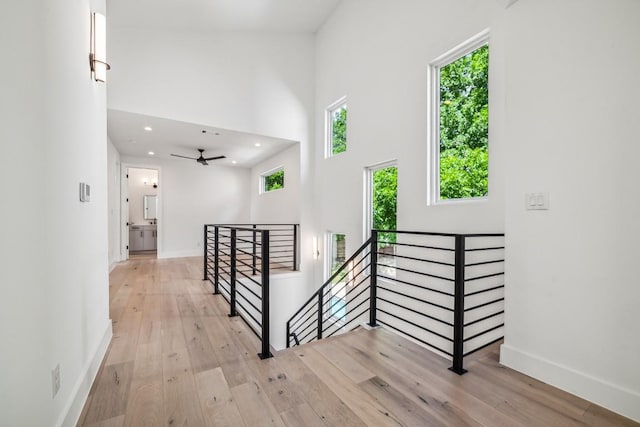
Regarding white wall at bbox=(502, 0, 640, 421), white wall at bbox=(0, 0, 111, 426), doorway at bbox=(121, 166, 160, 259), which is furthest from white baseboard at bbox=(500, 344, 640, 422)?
doorway at bbox=(121, 166, 160, 259)

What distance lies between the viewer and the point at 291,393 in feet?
5.57

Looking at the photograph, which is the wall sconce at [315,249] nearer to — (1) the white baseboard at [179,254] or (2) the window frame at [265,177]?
(2) the window frame at [265,177]

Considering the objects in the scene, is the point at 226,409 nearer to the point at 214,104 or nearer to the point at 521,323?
the point at 521,323

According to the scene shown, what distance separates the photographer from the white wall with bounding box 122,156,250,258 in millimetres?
7227

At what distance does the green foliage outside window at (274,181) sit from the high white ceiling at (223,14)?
293 cm

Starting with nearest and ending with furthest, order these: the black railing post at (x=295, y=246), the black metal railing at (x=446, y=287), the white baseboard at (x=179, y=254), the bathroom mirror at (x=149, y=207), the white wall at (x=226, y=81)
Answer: the black metal railing at (x=446, y=287)
the white wall at (x=226, y=81)
the black railing post at (x=295, y=246)
the white baseboard at (x=179, y=254)
the bathroom mirror at (x=149, y=207)

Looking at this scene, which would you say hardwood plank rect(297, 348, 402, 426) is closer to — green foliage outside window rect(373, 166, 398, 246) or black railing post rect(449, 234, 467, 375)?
black railing post rect(449, 234, 467, 375)

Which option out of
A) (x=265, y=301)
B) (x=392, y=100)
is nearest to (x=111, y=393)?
(x=265, y=301)

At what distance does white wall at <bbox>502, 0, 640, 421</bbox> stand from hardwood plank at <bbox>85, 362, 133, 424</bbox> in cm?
249

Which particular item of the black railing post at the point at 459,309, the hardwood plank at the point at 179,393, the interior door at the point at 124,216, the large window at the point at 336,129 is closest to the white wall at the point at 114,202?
the interior door at the point at 124,216

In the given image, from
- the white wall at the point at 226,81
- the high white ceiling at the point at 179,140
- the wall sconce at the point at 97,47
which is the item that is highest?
the white wall at the point at 226,81

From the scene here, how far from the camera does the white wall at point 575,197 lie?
1.51m

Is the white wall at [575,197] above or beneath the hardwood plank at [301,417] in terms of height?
above

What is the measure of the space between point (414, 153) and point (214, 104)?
3290 mm
